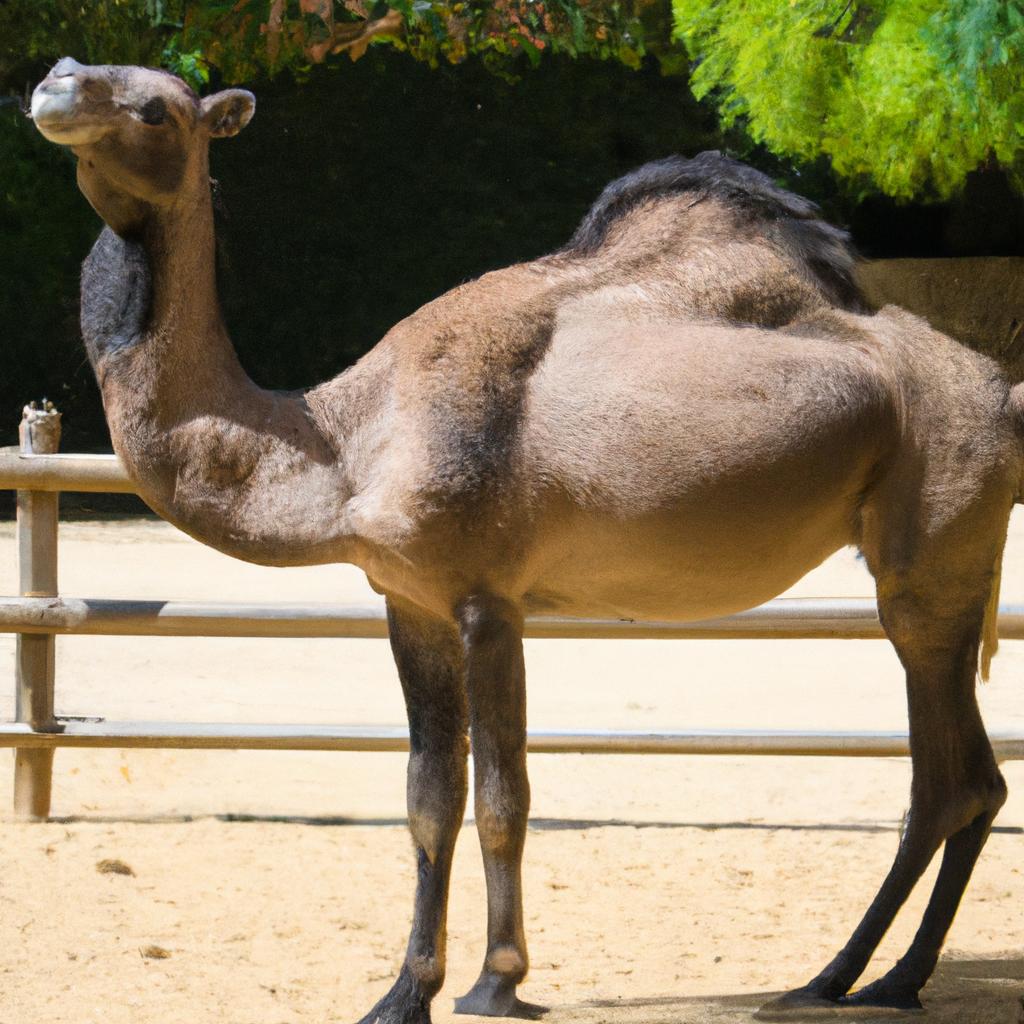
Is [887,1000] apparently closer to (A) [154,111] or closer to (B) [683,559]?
(B) [683,559]

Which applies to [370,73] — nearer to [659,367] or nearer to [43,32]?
[43,32]

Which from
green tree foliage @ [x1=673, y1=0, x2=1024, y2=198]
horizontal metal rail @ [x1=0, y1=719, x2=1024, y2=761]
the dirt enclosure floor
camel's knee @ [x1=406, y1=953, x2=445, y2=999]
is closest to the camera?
camel's knee @ [x1=406, y1=953, x2=445, y2=999]

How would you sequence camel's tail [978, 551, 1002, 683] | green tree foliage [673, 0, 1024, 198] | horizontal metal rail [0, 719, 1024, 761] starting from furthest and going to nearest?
green tree foliage [673, 0, 1024, 198], horizontal metal rail [0, 719, 1024, 761], camel's tail [978, 551, 1002, 683]

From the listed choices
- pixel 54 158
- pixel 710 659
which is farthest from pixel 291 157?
pixel 710 659

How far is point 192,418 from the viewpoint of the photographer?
3.20 metres

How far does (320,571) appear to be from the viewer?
39.4ft

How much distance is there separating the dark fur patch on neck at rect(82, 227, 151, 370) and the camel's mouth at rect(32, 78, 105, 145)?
30 centimetres

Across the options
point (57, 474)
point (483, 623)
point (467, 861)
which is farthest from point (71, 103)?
point (467, 861)

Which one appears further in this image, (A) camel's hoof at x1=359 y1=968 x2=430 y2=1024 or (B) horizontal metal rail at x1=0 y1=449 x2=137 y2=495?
(B) horizontal metal rail at x1=0 y1=449 x2=137 y2=495

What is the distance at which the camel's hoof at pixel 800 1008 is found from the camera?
3.57 metres

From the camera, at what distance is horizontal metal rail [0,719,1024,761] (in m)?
5.59

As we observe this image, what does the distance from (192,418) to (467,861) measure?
2.55m

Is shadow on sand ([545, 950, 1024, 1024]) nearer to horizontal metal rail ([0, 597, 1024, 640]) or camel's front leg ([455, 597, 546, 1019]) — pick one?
camel's front leg ([455, 597, 546, 1019])

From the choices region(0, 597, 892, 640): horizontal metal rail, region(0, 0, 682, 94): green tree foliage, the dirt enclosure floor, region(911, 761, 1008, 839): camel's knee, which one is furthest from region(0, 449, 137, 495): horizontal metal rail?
region(0, 0, 682, 94): green tree foliage
